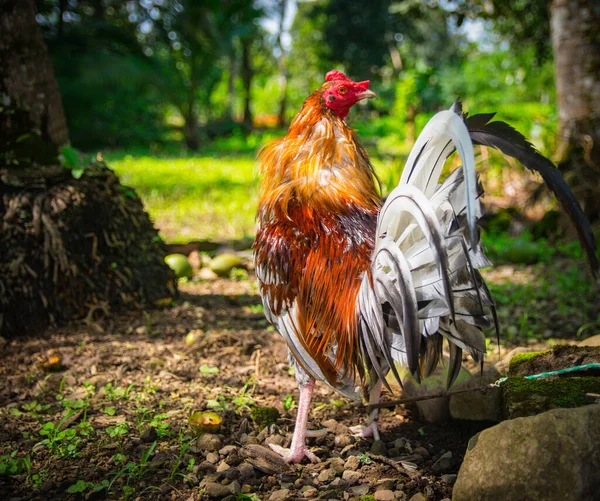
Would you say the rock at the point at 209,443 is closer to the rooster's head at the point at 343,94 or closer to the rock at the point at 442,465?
the rock at the point at 442,465

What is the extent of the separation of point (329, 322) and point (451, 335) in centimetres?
56

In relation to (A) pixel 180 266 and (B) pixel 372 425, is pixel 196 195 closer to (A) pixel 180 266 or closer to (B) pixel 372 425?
(A) pixel 180 266

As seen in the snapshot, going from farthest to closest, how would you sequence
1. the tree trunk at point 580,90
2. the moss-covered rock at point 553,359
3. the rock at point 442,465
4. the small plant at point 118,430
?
1. the tree trunk at point 580,90
2. the small plant at point 118,430
3. the moss-covered rock at point 553,359
4. the rock at point 442,465

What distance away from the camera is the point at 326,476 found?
2398 millimetres

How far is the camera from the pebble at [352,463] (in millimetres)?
2463

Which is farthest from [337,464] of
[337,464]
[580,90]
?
[580,90]

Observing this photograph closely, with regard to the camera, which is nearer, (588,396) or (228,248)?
(588,396)

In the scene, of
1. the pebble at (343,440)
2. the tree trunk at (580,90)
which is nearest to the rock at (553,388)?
the pebble at (343,440)

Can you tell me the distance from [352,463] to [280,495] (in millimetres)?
419

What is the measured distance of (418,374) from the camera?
6.91ft

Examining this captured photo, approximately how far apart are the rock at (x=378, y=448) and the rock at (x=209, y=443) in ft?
2.41

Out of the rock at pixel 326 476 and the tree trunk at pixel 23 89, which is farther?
the tree trunk at pixel 23 89

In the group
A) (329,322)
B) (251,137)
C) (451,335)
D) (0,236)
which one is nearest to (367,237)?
(329,322)

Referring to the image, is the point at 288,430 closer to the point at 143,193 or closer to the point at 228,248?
the point at 228,248
